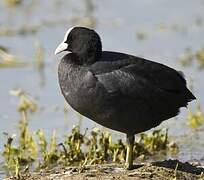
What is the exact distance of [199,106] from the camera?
31.7ft

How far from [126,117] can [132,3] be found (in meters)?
Result: 8.02

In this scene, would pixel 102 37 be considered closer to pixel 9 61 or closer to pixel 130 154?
pixel 9 61

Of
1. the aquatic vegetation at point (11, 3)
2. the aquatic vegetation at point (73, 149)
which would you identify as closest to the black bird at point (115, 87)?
the aquatic vegetation at point (73, 149)

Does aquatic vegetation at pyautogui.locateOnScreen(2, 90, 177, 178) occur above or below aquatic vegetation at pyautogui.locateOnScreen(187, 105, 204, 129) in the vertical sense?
below

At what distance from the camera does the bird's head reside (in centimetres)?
722

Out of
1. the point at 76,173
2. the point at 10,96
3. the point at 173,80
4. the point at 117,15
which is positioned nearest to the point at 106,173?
the point at 76,173

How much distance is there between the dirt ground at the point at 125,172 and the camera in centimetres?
723

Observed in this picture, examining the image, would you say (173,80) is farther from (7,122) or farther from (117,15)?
(117,15)

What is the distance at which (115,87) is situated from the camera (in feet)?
23.3

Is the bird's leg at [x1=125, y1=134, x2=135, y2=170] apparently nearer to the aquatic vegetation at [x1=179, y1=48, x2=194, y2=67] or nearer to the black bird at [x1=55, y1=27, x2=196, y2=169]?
the black bird at [x1=55, y1=27, x2=196, y2=169]

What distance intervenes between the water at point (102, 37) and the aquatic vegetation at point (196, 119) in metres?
0.09

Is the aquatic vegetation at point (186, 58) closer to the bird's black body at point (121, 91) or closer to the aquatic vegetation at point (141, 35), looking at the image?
the aquatic vegetation at point (141, 35)

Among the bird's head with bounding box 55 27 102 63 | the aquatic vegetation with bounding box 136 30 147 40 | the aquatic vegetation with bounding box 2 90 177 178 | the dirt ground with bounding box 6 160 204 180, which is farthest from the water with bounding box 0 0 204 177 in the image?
the bird's head with bounding box 55 27 102 63

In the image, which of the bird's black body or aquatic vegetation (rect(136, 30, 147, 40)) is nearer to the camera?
the bird's black body
